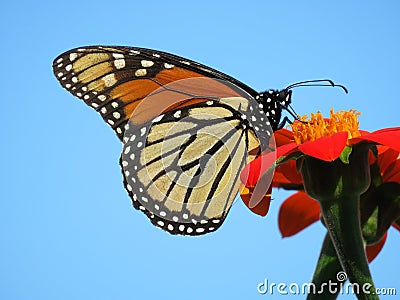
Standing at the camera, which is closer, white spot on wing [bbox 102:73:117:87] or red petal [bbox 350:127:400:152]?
red petal [bbox 350:127:400:152]

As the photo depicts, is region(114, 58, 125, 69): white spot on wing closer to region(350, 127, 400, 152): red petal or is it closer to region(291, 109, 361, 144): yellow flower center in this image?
region(291, 109, 361, 144): yellow flower center

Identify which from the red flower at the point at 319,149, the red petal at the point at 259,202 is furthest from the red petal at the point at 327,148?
the red petal at the point at 259,202

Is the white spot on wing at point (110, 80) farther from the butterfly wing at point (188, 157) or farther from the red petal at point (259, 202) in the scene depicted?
the red petal at point (259, 202)

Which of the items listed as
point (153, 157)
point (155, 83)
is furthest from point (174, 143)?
point (155, 83)

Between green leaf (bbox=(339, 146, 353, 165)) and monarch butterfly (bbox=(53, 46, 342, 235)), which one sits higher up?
monarch butterfly (bbox=(53, 46, 342, 235))

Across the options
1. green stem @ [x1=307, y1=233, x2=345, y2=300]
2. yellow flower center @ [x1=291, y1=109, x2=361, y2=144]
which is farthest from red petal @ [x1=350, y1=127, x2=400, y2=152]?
green stem @ [x1=307, y1=233, x2=345, y2=300]

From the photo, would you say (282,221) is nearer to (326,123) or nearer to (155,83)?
(326,123)
